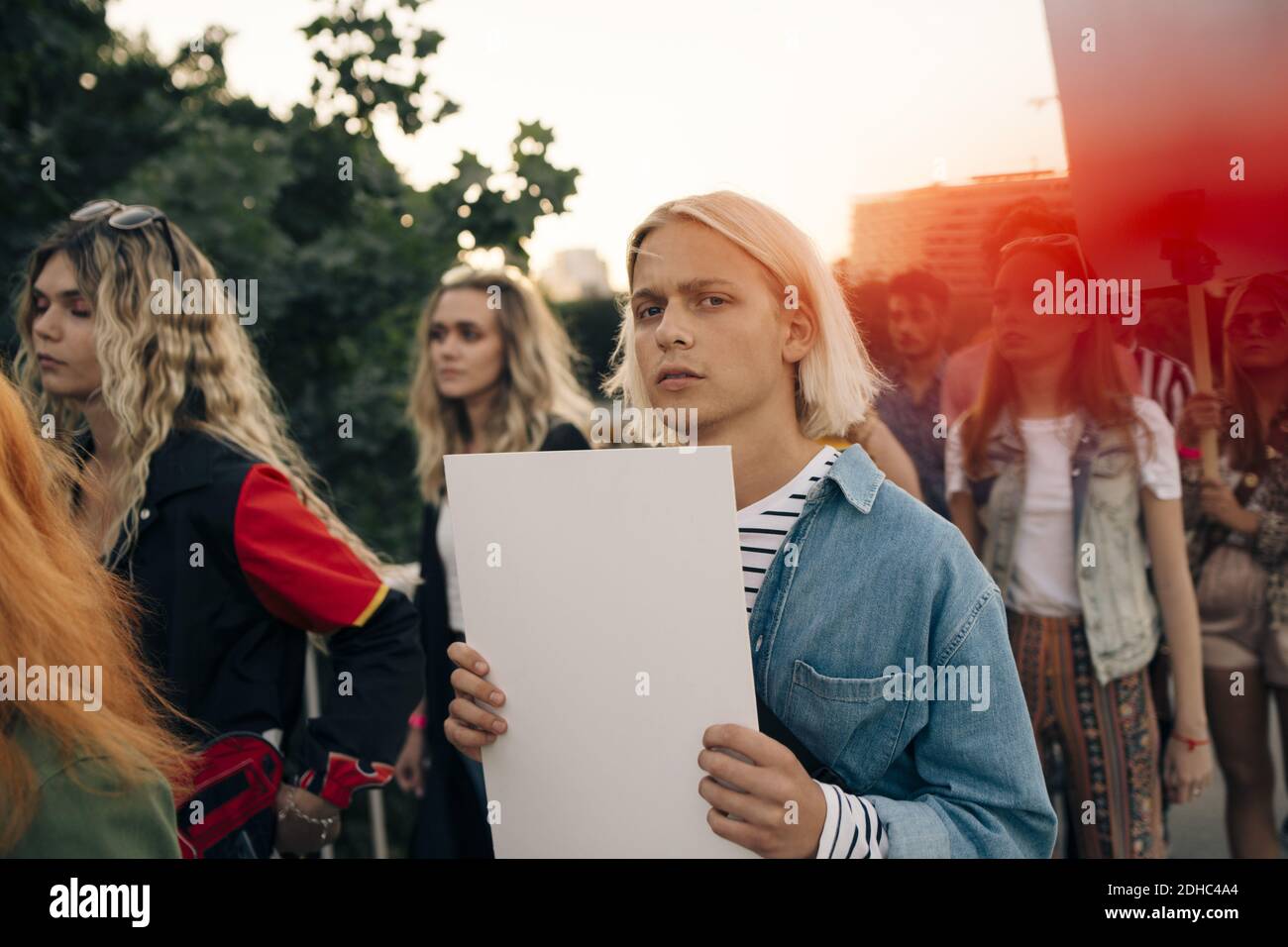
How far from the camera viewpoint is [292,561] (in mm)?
1888

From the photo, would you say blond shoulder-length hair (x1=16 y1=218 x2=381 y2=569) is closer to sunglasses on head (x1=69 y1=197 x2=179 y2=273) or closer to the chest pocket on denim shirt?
sunglasses on head (x1=69 y1=197 x2=179 y2=273)

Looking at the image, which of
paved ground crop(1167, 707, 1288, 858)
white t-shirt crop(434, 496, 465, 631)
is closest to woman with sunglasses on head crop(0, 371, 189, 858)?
white t-shirt crop(434, 496, 465, 631)

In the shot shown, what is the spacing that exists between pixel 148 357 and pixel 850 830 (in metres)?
1.50

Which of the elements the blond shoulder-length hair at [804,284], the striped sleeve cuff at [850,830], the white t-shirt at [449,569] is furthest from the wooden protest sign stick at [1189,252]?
the white t-shirt at [449,569]

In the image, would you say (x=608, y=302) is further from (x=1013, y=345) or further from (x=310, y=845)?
(x=310, y=845)

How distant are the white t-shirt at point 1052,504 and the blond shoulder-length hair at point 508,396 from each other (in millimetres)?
1214

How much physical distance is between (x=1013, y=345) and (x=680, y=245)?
1348 mm

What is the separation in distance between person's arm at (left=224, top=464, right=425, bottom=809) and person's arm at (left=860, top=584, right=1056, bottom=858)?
103 cm

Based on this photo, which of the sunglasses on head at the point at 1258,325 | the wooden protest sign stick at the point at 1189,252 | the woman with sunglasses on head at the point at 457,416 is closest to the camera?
the wooden protest sign stick at the point at 1189,252

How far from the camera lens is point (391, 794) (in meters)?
3.80

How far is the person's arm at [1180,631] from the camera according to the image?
2.53 meters

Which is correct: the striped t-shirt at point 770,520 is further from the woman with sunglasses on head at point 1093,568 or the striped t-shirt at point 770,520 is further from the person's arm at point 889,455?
the woman with sunglasses on head at point 1093,568

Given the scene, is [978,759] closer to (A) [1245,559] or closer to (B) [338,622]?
(B) [338,622]

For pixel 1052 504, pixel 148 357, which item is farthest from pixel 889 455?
pixel 148 357
